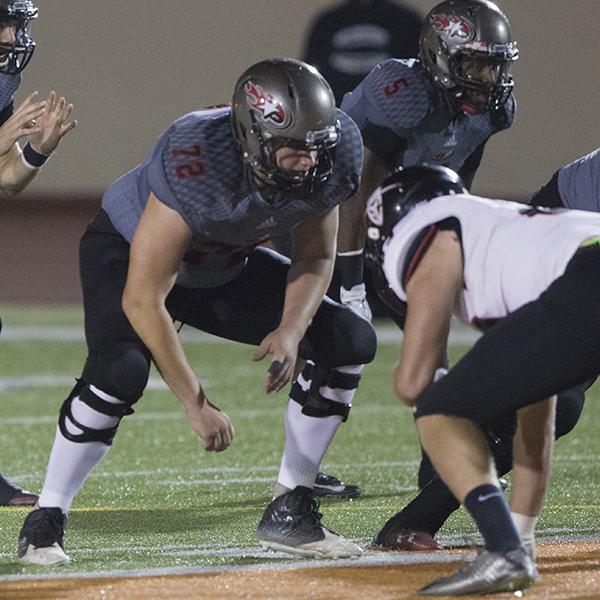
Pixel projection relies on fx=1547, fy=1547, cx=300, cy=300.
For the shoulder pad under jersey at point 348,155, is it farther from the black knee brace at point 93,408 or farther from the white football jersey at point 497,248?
the black knee brace at point 93,408

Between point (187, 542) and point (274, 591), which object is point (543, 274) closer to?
point (274, 591)

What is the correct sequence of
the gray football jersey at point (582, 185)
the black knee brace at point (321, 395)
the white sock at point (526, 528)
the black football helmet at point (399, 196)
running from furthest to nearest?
the gray football jersey at point (582, 185)
the black knee brace at point (321, 395)
the white sock at point (526, 528)
the black football helmet at point (399, 196)

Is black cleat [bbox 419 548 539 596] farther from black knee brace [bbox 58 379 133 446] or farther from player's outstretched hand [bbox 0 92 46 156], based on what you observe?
player's outstretched hand [bbox 0 92 46 156]

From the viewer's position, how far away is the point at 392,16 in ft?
48.6

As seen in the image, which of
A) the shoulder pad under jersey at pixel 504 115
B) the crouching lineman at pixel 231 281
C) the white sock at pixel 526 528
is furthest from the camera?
the shoulder pad under jersey at pixel 504 115

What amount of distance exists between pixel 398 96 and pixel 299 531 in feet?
6.49

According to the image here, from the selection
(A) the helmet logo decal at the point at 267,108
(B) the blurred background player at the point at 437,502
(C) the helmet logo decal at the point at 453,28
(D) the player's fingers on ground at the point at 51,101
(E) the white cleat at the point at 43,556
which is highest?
(A) the helmet logo decal at the point at 267,108

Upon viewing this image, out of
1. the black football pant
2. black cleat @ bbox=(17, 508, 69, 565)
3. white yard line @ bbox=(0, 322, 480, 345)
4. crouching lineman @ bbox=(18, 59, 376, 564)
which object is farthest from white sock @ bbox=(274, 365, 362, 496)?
white yard line @ bbox=(0, 322, 480, 345)

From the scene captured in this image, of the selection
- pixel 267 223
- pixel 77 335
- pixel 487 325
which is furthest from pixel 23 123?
pixel 77 335

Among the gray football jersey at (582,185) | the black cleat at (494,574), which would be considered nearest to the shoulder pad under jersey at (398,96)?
the gray football jersey at (582,185)

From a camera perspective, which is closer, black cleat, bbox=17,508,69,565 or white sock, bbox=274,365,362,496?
black cleat, bbox=17,508,69,565

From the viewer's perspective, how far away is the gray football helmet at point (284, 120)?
4297mm

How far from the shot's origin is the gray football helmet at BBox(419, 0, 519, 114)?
227 inches

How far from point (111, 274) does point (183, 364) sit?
0.47 m
